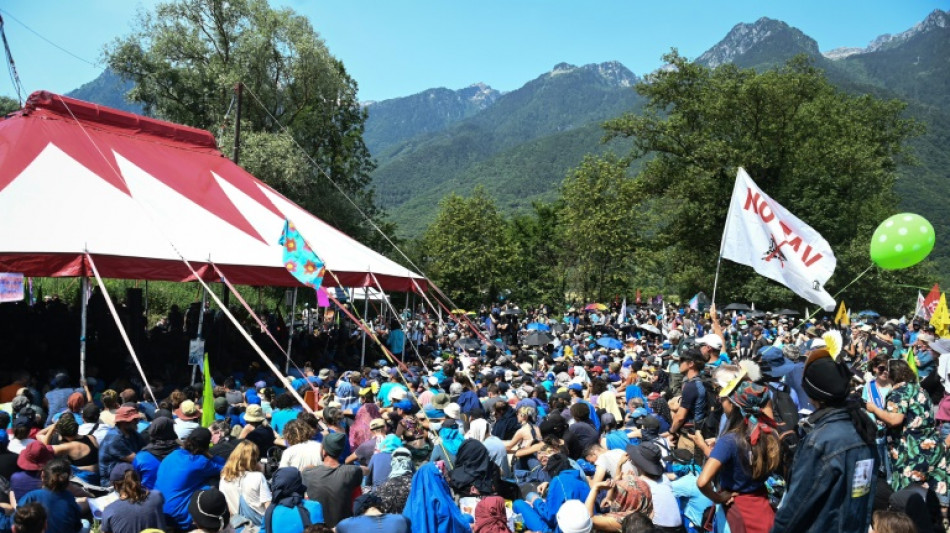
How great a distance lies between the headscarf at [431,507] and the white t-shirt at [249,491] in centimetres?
120

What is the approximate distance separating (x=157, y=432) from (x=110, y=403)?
2.10 m

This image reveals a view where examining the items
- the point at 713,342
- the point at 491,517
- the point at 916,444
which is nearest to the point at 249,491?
the point at 491,517

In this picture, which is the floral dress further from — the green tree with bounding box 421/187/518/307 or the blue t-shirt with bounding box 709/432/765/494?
the green tree with bounding box 421/187/518/307

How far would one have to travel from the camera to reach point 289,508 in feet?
15.9

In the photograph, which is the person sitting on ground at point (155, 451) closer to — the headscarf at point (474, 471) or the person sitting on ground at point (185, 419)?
the person sitting on ground at point (185, 419)

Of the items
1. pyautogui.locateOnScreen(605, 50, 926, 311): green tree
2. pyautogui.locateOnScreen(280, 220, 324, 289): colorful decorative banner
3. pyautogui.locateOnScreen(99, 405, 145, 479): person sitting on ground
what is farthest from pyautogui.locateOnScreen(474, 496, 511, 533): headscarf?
pyautogui.locateOnScreen(605, 50, 926, 311): green tree

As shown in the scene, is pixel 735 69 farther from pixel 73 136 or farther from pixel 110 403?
pixel 110 403

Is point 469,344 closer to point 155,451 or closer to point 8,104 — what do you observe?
point 155,451

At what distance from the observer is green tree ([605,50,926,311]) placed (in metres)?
31.6

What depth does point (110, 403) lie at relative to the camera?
25.1 feet

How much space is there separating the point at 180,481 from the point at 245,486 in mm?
525

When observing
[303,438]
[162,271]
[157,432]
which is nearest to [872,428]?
[303,438]

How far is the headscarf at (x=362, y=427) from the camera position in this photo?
7562 mm

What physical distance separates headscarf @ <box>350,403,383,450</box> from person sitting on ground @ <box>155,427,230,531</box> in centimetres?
206
